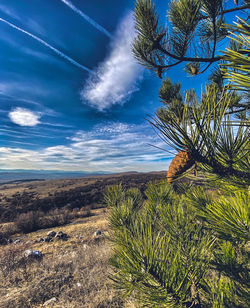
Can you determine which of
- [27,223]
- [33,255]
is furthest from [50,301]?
[27,223]

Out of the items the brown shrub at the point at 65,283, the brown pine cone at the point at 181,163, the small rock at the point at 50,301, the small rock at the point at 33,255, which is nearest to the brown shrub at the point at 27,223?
the small rock at the point at 33,255

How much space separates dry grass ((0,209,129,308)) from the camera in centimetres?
247

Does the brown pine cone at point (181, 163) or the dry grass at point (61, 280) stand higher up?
the brown pine cone at point (181, 163)

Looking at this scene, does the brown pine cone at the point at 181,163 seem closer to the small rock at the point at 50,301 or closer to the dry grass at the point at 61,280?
the dry grass at the point at 61,280

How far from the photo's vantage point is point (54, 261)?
12.5 ft

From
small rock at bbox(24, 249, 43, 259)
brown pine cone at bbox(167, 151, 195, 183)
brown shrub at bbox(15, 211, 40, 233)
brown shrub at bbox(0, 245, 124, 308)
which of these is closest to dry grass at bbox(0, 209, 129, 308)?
brown shrub at bbox(0, 245, 124, 308)

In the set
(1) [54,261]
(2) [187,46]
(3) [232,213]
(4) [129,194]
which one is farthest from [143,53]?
(1) [54,261]

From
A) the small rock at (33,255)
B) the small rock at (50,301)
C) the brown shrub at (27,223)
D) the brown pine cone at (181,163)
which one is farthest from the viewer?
the brown shrub at (27,223)

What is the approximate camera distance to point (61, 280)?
301cm

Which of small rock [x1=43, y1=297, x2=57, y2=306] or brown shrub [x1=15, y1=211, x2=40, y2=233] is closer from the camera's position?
small rock [x1=43, y1=297, x2=57, y2=306]

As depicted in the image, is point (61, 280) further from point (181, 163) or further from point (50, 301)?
point (181, 163)

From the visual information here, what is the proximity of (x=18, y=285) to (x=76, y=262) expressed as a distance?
127 cm

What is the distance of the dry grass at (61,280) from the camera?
2475 mm

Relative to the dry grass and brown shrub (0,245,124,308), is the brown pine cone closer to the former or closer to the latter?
the dry grass
